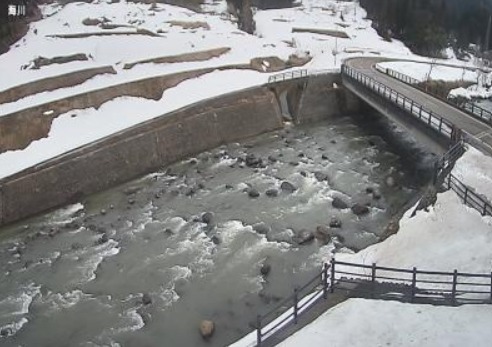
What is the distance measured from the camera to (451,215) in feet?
58.0

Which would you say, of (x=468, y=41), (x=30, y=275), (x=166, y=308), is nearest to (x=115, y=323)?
(x=166, y=308)

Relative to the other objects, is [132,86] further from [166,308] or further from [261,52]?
[166,308]

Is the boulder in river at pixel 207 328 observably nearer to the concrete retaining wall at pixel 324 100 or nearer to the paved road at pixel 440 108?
the paved road at pixel 440 108

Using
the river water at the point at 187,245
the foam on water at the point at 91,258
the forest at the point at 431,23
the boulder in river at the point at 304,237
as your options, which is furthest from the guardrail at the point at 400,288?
the forest at the point at 431,23

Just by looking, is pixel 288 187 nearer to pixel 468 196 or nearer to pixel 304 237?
pixel 304 237

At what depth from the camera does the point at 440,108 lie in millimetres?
30375

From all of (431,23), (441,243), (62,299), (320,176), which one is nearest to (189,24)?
(320,176)

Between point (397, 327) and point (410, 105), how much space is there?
66.0ft

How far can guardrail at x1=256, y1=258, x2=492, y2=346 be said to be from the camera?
13266 millimetres

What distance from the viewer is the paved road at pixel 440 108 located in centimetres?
2541

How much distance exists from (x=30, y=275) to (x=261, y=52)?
33149 mm

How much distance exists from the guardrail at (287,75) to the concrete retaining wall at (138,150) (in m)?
1.75

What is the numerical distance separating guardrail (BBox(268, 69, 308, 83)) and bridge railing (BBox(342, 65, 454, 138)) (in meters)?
4.06

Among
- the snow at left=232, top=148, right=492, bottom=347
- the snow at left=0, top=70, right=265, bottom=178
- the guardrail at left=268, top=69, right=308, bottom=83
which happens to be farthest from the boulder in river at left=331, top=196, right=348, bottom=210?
the guardrail at left=268, top=69, right=308, bottom=83
